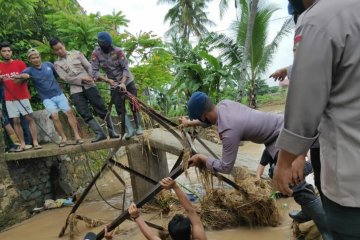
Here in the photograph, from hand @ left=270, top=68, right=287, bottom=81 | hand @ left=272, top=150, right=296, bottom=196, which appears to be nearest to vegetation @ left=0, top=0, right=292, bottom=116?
hand @ left=270, top=68, right=287, bottom=81

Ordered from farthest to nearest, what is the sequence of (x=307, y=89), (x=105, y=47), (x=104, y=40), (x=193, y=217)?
(x=105, y=47), (x=104, y=40), (x=193, y=217), (x=307, y=89)

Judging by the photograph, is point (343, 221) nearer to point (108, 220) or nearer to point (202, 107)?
point (202, 107)

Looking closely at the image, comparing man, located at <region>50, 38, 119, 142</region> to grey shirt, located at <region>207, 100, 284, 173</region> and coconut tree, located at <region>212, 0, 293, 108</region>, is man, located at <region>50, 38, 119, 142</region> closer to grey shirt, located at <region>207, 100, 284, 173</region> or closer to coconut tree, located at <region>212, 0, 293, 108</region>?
grey shirt, located at <region>207, 100, 284, 173</region>

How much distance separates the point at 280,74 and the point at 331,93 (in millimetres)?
1825

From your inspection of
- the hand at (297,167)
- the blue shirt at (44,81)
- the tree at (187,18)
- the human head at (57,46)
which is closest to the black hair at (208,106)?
the hand at (297,167)

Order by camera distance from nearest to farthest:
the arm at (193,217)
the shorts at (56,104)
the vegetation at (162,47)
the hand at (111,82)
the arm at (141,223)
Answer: the arm at (193,217) < the arm at (141,223) < the hand at (111,82) < the shorts at (56,104) < the vegetation at (162,47)

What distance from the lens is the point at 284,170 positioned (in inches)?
50.9

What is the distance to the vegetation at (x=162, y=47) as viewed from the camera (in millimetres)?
7949

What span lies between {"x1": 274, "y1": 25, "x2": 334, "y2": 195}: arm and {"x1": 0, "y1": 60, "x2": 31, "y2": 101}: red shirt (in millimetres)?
5629

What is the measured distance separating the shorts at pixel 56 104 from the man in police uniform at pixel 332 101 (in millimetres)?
5279

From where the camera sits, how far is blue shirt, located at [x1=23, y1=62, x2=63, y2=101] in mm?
5895

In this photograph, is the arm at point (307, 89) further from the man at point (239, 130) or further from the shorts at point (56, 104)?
the shorts at point (56, 104)

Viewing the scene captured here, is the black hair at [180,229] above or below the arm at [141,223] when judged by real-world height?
above

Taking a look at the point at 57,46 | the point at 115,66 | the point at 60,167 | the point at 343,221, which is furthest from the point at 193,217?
the point at 60,167
